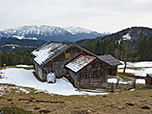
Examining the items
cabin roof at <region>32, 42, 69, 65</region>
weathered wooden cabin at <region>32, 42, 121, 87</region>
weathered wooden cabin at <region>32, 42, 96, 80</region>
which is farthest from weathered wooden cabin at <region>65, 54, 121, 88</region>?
cabin roof at <region>32, 42, 69, 65</region>

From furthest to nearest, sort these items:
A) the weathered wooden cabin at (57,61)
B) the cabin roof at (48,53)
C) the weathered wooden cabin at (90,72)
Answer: the cabin roof at (48,53)
the weathered wooden cabin at (57,61)
the weathered wooden cabin at (90,72)

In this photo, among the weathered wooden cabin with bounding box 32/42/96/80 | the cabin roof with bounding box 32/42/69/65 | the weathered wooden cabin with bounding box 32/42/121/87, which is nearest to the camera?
the weathered wooden cabin with bounding box 32/42/121/87

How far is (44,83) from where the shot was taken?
22.2m

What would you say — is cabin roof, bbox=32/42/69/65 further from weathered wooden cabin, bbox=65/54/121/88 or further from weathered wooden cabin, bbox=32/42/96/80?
weathered wooden cabin, bbox=65/54/121/88

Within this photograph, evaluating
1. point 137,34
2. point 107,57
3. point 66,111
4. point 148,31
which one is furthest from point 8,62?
point 148,31

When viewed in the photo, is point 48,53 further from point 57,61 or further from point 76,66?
point 76,66

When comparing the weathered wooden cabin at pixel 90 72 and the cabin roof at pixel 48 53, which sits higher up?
the cabin roof at pixel 48 53

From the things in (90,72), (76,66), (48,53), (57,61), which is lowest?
(90,72)

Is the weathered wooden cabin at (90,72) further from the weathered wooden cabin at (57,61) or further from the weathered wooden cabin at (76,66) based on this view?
the weathered wooden cabin at (57,61)

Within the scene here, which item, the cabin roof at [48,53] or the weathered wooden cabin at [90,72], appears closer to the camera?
the weathered wooden cabin at [90,72]

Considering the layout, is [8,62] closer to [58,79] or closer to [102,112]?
[58,79]

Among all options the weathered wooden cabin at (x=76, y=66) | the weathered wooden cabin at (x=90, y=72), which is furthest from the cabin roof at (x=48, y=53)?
the weathered wooden cabin at (x=90, y=72)

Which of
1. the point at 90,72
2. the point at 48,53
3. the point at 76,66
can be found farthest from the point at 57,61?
the point at 90,72

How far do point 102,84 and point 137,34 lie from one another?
12835 centimetres
